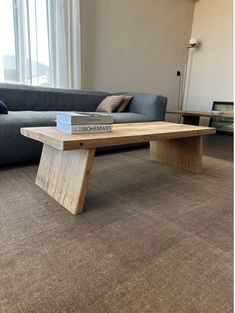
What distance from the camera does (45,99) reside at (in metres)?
2.38

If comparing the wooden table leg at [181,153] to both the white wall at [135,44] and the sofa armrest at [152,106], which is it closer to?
the sofa armrest at [152,106]

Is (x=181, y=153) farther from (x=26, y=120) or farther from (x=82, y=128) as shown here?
(x=26, y=120)

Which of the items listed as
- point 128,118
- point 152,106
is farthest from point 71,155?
point 152,106

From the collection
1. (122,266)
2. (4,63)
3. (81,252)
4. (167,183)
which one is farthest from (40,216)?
(4,63)

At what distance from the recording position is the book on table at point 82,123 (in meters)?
1.10

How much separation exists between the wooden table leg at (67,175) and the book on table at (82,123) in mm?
112

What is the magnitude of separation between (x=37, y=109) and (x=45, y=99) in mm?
138

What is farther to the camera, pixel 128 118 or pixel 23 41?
pixel 23 41

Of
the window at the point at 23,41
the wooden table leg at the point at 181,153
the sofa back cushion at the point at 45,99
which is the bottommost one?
the wooden table leg at the point at 181,153

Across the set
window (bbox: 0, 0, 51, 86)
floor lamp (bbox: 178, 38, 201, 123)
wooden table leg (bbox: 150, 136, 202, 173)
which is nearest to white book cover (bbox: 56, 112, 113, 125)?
wooden table leg (bbox: 150, 136, 202, 173)

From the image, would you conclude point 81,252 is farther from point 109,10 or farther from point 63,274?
point 109,10

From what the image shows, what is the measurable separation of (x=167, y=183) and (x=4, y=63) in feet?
6.94

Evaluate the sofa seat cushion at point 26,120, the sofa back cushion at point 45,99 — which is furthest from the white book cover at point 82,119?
the sofa back cushion at point 45,99

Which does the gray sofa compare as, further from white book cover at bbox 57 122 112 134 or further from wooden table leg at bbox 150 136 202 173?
white book cover at bbox 57 122 112 134
